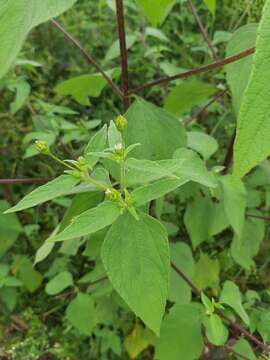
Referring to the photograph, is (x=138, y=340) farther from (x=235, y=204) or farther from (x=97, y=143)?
(x=97, y=143)

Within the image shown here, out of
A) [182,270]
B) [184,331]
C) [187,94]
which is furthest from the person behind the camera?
[182,270]

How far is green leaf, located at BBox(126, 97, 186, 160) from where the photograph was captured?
2.83ft

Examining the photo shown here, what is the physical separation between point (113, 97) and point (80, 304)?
96 centimetres

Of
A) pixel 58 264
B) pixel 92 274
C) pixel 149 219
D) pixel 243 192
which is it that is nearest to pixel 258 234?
pixel 243 192

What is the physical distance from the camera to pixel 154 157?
2.85 ft

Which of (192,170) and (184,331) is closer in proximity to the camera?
(192,170)

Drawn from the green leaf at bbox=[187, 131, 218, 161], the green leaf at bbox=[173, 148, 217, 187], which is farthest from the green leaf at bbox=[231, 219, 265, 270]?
the green leaf at bbox=[173, 148, 217, 187]

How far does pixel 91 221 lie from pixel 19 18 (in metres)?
0.25

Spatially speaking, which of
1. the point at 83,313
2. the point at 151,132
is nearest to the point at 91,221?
the point at 151,132

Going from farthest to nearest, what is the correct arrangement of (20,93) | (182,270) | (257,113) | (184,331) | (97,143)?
(20,93)
(182,270)
(184,331)
(97,143)
(257,113)

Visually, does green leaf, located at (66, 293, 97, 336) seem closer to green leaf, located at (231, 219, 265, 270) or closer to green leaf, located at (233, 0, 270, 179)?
green leaf, located at (231, 219, 265, 270)

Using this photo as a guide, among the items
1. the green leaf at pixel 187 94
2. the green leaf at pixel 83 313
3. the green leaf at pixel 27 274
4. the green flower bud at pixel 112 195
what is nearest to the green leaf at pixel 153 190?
the green flower bud at pixel 112 195

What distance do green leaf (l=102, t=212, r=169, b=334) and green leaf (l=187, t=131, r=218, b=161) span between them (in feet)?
1.76

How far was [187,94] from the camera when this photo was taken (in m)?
1.10
